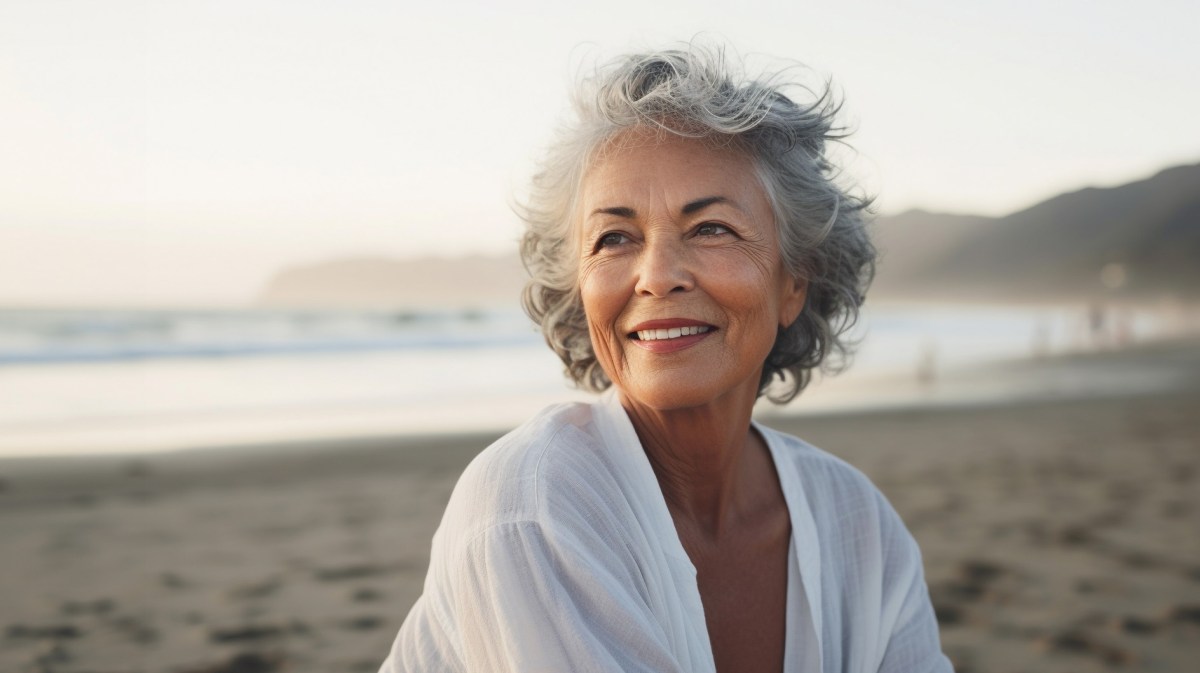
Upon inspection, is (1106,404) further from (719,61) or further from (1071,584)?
(719,61)

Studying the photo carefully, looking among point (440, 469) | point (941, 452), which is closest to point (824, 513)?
point (440, 469)

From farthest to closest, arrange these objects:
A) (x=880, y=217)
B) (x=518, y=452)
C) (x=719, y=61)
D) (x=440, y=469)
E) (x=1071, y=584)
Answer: (x=440, y=469), (x=1071, y=584), (x=880, y=217), (x=719, y=61), (x=518, y=452)

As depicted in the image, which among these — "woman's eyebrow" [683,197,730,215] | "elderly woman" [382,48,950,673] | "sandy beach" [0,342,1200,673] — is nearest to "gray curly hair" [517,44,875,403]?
"elderly woman" [382,48,950,673]

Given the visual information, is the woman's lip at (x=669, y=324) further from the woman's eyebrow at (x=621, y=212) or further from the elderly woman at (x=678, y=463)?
the woman's eyebrow at (x=621, y=212)

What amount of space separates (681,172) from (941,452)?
24.7 ft

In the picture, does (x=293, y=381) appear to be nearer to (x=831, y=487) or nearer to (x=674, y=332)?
(x=831, y=487)

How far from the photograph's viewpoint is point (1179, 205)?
94.9 meters

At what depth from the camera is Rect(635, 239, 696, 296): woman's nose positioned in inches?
72.2

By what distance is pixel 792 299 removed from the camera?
228 centimetres

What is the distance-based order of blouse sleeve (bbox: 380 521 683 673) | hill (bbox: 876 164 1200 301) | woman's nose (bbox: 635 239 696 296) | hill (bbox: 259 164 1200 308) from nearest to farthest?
blouse sleeve (bbox: 380 521 683 673) < woman's nose (bbox: 635 239 696 296) < hill (bbox: 259 164 1200 308) < hill (bbox: 876 164 1200 301)

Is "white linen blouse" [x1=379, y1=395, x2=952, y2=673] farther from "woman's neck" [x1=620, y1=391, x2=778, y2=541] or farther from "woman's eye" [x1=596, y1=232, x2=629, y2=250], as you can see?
"woman's eye" [x1=596, y1=232, x2=629, y2=250]

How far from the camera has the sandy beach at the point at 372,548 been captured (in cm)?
378

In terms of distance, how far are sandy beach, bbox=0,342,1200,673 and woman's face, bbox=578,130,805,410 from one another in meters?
2.42

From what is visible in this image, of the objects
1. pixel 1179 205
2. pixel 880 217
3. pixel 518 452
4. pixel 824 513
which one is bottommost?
pixel 824 513
